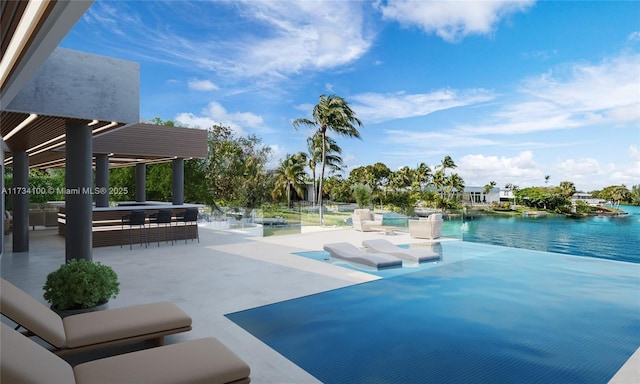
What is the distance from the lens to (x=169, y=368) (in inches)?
117

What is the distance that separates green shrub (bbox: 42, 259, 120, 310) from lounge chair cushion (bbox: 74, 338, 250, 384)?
1939 millimetres

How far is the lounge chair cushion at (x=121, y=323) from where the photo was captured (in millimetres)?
3652

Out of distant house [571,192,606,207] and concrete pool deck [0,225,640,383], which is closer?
concrete pool deck [0,225,640,383]

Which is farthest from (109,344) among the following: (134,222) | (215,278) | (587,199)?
(587,199)

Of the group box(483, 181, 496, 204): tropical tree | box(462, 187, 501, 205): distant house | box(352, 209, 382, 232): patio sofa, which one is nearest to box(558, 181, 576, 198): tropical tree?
box(462, 187, 501, 205): distant house

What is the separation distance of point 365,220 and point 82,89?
12.2 metres

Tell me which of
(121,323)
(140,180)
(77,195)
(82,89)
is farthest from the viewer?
(140,180)

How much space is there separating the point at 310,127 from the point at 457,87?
26926 millimetres

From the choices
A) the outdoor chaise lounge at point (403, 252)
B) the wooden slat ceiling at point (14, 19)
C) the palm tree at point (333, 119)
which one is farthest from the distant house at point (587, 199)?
the wooden slat ceiling at point (14, 19)

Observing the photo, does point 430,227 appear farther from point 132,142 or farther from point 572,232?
point 572,232

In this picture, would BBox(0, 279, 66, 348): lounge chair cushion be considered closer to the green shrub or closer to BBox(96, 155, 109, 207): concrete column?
the green shrub

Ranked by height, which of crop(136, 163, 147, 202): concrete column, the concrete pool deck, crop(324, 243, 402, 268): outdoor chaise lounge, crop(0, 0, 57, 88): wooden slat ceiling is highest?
crop(0, 0, 57, 88): wooden slat ceiling

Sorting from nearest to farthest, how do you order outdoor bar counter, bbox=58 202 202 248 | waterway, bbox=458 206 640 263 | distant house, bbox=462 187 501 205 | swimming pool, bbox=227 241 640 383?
swimming pool, bbox=227 241 640 383
outdoor bar counter, bbox=58 202 202 248
waterway, bbox=458 206 640 263
distant house, bbox=462 187 501 205

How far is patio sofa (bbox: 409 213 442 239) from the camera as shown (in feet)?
46.3
